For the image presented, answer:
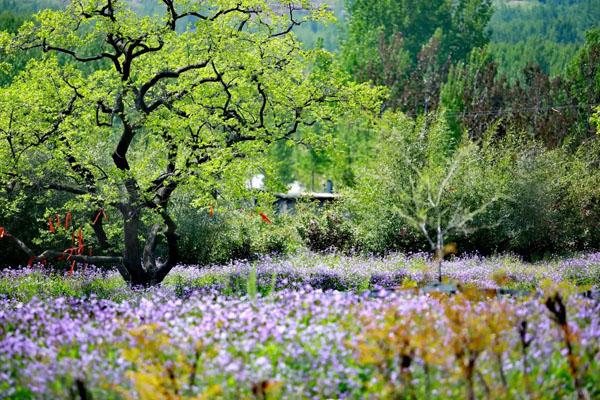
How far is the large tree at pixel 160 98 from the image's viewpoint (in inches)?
527

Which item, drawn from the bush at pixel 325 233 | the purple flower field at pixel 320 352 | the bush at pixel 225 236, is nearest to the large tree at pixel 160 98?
the bush at pixel 225 236

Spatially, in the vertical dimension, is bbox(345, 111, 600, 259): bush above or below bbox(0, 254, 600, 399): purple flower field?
above

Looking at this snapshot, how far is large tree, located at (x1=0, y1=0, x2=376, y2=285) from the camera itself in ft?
43.9

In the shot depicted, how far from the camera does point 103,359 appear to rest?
20.4ft

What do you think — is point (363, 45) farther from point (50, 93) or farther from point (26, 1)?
point (26, 1)

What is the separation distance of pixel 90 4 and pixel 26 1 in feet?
512

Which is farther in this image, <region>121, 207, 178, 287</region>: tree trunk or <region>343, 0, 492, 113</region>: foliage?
<region>343, 0, 492, 113</region>: foliage

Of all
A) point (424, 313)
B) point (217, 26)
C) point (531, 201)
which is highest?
point (217, 26)

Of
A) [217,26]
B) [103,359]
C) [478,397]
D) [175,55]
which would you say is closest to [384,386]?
[478,397]

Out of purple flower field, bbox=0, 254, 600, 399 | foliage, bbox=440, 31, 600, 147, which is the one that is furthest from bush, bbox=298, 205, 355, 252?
foliage, bbox=440, 31, 600, 147

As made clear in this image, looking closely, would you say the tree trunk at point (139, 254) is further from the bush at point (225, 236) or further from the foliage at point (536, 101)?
the foliage at point (536, 101)

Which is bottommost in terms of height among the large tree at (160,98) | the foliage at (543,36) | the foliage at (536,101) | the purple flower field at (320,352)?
the purple flower field at (320,352)

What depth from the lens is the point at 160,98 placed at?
564 inches

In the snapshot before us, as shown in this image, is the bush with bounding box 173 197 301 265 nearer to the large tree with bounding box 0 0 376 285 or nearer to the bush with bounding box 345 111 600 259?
the bush with bounding box 345 111 600 259
